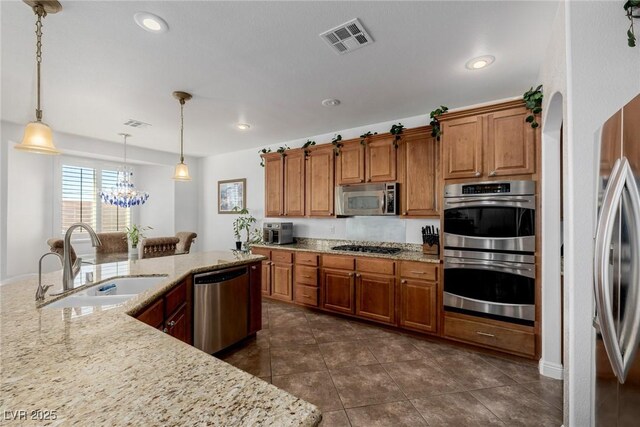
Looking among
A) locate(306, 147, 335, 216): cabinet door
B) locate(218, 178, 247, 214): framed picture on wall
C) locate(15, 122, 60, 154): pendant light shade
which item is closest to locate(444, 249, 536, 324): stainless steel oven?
locate(306, 147, 335, 216): cabinet door

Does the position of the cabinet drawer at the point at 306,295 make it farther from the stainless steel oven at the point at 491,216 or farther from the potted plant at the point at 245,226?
the stainless steel oven at the point at 491,216

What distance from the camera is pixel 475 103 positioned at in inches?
132

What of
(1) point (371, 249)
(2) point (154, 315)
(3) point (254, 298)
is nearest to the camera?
(2) point (154, 315)

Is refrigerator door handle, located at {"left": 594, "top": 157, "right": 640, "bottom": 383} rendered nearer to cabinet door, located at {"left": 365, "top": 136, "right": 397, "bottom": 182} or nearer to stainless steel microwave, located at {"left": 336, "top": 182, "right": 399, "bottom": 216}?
stainless steel microwave, located at {"left": 336, "top": 182, "right": 399, "bottom": 216}

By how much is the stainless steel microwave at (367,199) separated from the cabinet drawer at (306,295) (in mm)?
1165

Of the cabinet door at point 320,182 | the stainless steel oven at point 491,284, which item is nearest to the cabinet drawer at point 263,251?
the cabinet door at point 320,182

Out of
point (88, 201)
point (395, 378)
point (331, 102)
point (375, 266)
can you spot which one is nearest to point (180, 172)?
point (331, 102)

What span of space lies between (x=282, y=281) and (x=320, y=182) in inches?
64.1

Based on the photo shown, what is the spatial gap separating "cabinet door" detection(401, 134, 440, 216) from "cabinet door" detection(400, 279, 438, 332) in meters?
0.85

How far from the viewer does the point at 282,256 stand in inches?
167

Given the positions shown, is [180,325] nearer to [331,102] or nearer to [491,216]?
[331,102]

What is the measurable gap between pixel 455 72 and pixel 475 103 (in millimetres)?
991

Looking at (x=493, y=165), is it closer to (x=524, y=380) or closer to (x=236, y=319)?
(x=524, y=380)

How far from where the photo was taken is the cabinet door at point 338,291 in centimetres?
Result: 356
